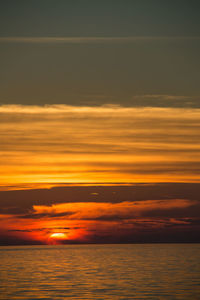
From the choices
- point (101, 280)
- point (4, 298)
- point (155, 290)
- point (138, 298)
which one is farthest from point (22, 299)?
point (101, 280)

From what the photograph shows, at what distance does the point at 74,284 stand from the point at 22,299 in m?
18.9

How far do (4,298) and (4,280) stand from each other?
26511 millimetres

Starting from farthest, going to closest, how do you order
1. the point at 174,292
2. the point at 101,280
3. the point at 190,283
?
the point at 101,280
the point at 190,283
the point at 174,292

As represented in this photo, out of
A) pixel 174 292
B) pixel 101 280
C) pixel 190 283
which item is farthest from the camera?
pixel 101 280

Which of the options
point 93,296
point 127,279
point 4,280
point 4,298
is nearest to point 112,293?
point 93,296

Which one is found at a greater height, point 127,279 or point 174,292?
point 127,279

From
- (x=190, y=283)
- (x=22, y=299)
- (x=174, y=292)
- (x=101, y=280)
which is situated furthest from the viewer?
(x=101, y=280)

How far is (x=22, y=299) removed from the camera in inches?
2532

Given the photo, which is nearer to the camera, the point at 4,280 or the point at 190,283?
the point at 190,283

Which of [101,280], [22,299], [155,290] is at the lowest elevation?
[22,299]

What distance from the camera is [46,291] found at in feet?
240

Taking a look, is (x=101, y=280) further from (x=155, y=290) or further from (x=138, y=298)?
(x=138, y=298)

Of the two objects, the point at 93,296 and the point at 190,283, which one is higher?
the point at 190,283

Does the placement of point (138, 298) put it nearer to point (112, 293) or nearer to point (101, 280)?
point (112, 293)
